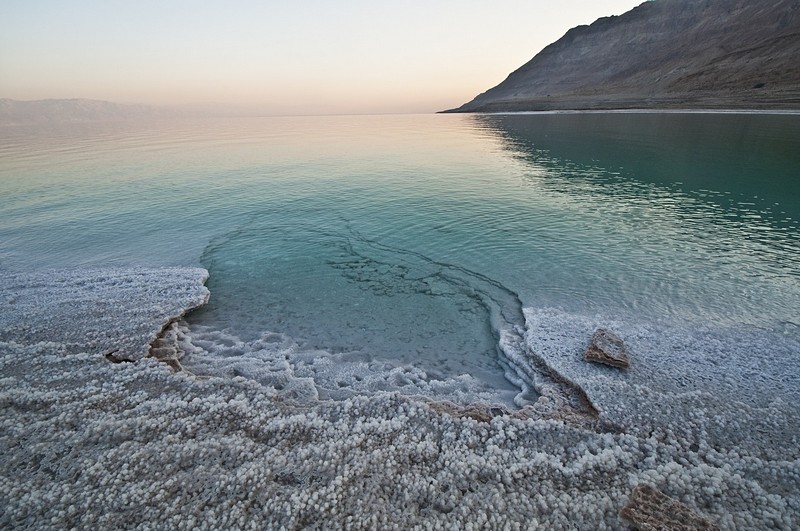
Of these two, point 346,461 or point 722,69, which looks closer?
point 346,461

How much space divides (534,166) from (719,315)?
3825 cm

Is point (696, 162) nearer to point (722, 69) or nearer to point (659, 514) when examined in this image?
point (659, 514)

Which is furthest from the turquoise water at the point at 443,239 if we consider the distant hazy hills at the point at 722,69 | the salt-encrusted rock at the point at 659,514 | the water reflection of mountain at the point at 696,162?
the distant hazy hills at the point at 722,69

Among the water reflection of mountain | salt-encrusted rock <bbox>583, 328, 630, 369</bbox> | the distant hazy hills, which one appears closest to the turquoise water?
the water reflection of mountain

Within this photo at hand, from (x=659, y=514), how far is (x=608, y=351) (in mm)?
6693

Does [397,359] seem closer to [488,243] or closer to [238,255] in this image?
[488,243]

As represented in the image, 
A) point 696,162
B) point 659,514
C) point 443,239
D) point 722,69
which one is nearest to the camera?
point 659,514

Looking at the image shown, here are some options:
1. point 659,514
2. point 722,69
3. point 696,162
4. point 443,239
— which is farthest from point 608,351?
point 722,69

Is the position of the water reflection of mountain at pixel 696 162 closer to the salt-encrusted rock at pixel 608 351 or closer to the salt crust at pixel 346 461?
the salt-encrusted rock at pixel 608 351

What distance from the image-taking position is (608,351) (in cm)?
1415

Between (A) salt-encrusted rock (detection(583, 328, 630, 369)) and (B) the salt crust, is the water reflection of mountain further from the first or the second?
(B) the salt crust

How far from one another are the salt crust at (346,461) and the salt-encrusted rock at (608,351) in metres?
1.04

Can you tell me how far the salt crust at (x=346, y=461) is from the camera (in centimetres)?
868

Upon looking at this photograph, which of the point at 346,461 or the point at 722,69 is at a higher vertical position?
the point at 722,69
